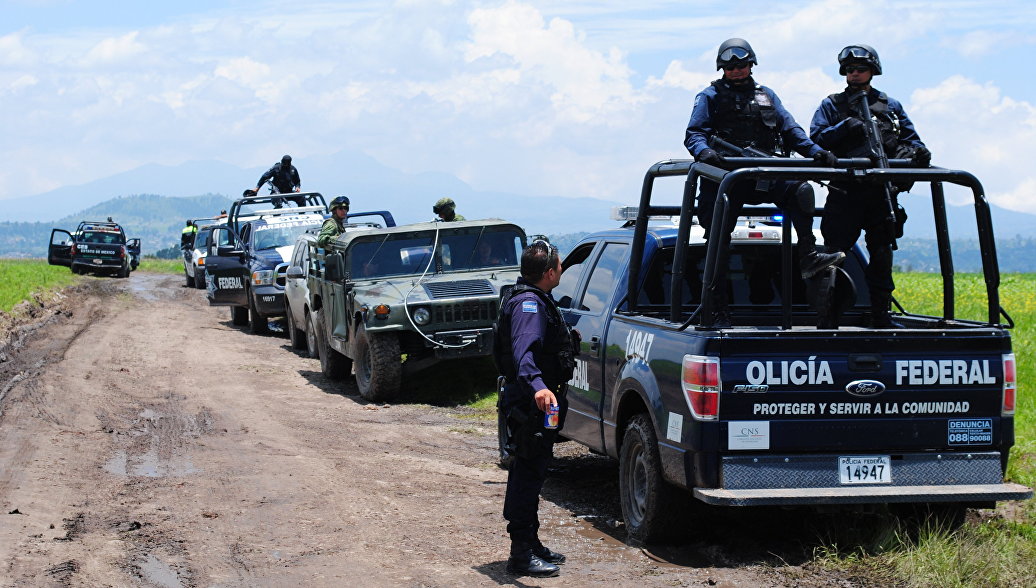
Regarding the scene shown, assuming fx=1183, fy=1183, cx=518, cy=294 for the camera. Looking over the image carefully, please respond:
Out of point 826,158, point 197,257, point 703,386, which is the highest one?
point 826,158

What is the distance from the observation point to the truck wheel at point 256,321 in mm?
20517

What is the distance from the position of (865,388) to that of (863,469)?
0.42 m

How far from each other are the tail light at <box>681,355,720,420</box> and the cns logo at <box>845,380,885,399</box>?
0.71m

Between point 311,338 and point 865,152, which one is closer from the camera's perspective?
point 865,152

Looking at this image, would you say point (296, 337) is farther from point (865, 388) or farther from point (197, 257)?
point (197, 257)

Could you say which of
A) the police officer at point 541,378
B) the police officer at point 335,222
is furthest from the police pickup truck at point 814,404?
the police officer at point 335,222

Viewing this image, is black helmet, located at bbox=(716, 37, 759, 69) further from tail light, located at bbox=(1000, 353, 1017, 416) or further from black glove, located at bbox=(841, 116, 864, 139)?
tail light, located at bbox=(1000, 353, 1017, 416)

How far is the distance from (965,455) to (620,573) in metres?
1.92

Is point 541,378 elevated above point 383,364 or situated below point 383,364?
above

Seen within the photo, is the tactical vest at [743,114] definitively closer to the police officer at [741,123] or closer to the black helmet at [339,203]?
the police officer at [741,123]

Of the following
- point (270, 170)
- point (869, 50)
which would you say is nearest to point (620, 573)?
point (869, 50)

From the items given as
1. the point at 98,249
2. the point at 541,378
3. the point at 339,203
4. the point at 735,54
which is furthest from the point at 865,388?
the point at 98,249

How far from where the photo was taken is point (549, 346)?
6.08 m

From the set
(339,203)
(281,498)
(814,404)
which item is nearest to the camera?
(814,404)
